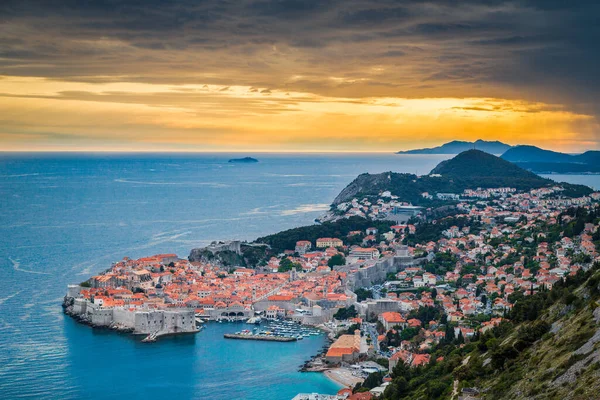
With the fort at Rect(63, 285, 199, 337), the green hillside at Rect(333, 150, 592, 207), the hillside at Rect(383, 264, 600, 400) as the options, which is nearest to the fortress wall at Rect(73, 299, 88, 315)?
the fort at Rect(63, 285, 199, 337)

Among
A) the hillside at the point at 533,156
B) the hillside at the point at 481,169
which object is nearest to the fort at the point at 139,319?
the hillside at the point at 481,169

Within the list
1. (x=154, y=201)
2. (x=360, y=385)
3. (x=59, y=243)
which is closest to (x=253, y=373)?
(x=360, y=385)

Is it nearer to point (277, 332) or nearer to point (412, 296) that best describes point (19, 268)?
point (277, 332)

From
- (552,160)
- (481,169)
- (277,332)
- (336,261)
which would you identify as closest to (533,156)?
(552,160)

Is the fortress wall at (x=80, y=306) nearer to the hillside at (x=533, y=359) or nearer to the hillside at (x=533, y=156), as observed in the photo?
the hillside at (x=533, y=359)

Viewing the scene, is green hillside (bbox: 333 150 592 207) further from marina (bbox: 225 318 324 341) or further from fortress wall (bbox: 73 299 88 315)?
fortress wall (bbox: 73 299 88 315)

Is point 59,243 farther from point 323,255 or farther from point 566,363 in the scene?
point 566,363

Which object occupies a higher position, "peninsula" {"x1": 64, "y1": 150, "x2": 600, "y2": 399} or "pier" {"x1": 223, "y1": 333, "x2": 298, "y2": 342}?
"peninsula" {"x1": 64, "y1": 150, "x2": 600, "y2": 399}

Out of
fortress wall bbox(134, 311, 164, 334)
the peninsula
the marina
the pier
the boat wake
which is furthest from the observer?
the boat wake
